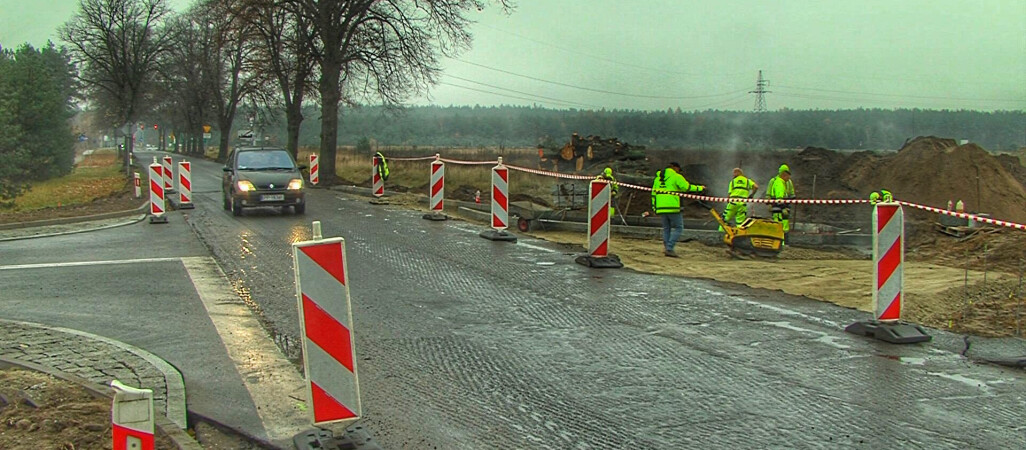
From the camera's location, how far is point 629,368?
650 cm

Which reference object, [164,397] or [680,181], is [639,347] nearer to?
[164,397]

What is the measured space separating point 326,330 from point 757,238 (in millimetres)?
12266

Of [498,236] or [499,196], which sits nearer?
[498,236]

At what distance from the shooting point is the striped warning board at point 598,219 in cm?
1196

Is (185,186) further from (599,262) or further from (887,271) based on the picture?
(887,271)

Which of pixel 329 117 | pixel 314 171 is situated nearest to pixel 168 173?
pixel 314 171

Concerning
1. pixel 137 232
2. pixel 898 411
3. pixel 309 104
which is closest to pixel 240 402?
pixel 898 411

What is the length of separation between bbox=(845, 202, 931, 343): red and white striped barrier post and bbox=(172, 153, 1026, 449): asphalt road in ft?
1.20

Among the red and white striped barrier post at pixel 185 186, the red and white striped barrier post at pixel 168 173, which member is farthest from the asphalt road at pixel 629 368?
the red and white striped barrier post at pixel 168 173

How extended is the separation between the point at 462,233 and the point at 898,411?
430 inches

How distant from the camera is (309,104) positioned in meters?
49.2

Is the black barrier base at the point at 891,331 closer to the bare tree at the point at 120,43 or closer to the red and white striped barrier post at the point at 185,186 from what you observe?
the red and white striped barrier post at the point at 185,186

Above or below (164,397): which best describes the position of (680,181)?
above

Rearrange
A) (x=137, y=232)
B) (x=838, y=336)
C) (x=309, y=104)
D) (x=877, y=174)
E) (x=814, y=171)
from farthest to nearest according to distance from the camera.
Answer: (x=309, y=104), (x=814, y=171), (x=877, y=174), (x=137, y=232), (x=838, y=336)
